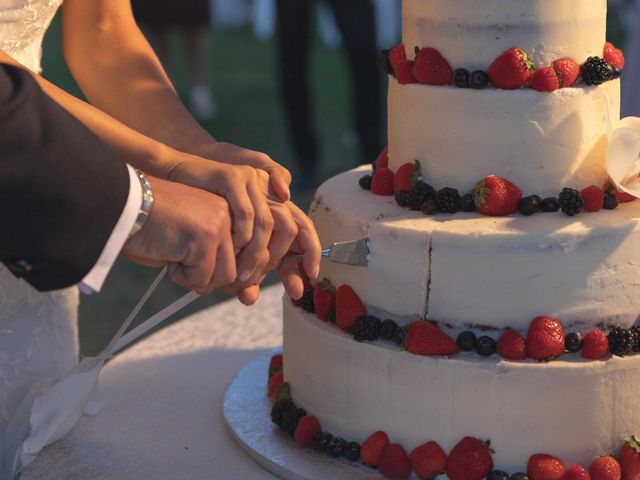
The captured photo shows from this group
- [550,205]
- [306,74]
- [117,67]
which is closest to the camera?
[550,205]

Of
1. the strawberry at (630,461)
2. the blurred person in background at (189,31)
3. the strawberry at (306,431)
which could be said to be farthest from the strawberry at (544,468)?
the blurred person in background at (189,31)

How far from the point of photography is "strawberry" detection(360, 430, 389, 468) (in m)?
2.30

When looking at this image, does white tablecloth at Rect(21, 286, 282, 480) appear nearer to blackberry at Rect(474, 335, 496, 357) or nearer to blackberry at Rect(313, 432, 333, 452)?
blackberry at Rect(313, 432, 333, 452)

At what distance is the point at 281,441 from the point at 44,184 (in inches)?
38.4

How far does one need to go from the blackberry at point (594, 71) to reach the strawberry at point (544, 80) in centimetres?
8

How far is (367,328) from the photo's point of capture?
2.28 m

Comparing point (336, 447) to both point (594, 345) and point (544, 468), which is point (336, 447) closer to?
point (544, 468)

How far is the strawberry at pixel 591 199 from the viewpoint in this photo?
2.26 metres

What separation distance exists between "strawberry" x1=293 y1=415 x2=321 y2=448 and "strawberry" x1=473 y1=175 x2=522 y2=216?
591 millimetres

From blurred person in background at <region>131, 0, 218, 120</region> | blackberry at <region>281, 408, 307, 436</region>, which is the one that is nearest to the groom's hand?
blackberry at <region>281, 408, 307, 436</region>

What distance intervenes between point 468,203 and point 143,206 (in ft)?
2.35

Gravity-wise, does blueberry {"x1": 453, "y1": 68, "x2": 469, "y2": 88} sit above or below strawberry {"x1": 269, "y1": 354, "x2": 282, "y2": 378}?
above

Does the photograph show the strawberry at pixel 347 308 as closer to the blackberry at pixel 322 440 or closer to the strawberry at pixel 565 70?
the blackberry at pixel 322 440

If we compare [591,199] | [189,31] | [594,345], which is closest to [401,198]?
[591,199]
